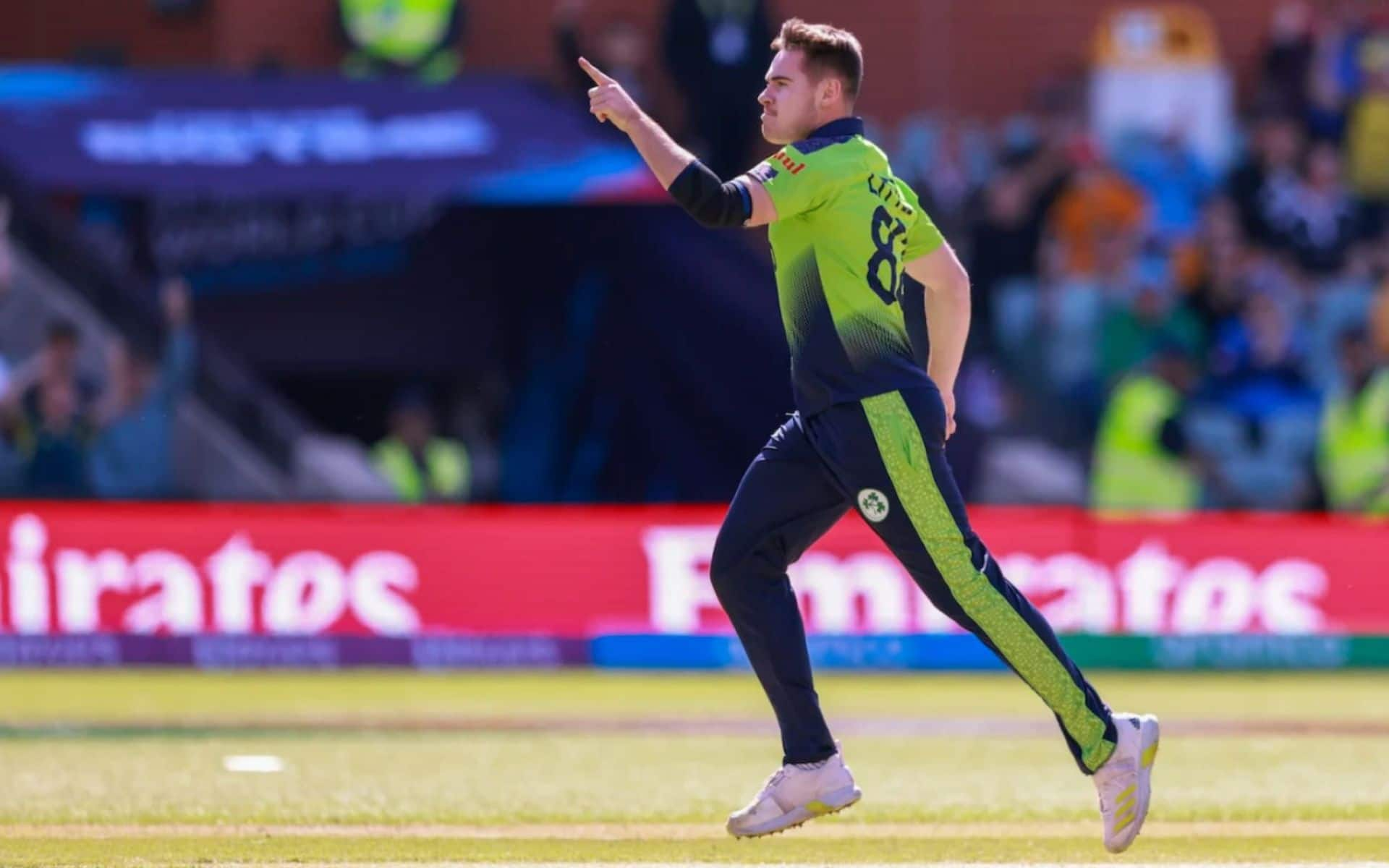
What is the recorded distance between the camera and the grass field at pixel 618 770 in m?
7.52

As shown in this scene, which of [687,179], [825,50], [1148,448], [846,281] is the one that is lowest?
[1148,448]

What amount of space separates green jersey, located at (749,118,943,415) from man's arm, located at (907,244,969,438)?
0.86 ft

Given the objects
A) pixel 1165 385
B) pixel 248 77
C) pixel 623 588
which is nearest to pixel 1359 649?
pixel 1165 385

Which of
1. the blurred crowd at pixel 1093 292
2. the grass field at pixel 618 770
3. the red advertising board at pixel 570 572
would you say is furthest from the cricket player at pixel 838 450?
the blurred crowd at pixel 1093 292

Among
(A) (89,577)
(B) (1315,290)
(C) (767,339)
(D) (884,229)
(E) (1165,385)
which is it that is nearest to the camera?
(D) (884,229)

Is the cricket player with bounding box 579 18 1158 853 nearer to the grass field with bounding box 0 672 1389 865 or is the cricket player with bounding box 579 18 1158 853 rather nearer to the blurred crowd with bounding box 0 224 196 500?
the grass field with bounding box 0 672 1389 865

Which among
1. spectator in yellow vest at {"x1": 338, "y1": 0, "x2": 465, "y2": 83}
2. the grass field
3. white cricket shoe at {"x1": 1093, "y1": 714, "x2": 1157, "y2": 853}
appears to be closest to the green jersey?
white cricket shoe at {"x1": 1093, "y1": 714, "x2": 1157, "y2": 853}

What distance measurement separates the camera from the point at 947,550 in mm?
6938

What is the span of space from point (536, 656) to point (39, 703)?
334 centimetres

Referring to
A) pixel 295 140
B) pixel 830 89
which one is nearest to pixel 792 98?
pixel 830 89

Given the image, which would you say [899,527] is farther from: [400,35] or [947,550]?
[400,35]

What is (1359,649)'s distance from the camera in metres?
15.4

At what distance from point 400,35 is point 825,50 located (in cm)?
1291

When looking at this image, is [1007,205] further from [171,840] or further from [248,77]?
[171,840]
